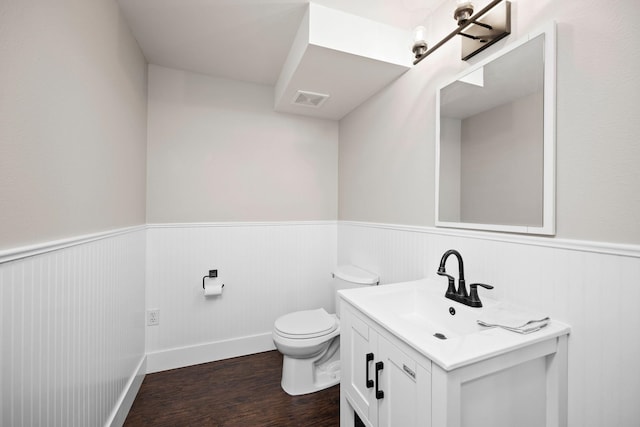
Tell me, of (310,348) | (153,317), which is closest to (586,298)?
(310,348)

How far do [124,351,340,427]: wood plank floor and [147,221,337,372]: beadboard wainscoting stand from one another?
0.20 m

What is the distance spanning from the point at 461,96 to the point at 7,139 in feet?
5.74

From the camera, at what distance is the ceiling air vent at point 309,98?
2035mm

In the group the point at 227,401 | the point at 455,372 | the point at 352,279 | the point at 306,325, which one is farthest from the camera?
the point at 352,279

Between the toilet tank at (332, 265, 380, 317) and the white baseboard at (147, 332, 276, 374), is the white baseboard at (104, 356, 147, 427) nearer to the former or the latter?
the white baseboard at (147, 332, 276, 374)

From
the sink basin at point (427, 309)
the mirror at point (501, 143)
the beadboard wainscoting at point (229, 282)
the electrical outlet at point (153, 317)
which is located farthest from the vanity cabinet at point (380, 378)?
the electrical outlet at point (153, 317)

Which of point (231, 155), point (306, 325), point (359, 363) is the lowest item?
point (306, 325)

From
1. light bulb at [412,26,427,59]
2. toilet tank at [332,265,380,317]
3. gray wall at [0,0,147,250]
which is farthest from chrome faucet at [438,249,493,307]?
gray wall at [0,0,147,250]

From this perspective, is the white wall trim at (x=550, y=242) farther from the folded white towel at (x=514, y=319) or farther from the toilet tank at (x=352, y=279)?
the toilet tank at (x=352, y=279)

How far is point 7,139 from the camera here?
0.71m

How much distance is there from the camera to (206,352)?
2.14 metres

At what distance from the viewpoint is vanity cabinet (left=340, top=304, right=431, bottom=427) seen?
830 mm

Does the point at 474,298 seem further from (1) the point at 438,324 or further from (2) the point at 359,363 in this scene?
(2) the point at 359,363

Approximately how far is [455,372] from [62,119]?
1.56 metres
